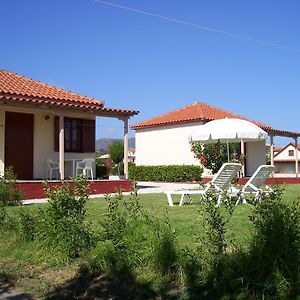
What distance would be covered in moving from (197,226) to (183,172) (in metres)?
16.8

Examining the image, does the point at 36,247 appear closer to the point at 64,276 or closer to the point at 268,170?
the point at 64,276

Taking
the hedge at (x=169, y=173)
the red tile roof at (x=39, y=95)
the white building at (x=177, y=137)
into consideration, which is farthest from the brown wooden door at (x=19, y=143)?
the white building at (x=177, y=137)

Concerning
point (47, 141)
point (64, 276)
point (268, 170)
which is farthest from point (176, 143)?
point (64, 276)

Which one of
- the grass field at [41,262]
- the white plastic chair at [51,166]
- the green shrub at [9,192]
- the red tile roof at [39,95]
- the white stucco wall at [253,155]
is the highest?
the red tile roof at [39,95]

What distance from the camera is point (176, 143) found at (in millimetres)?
27016

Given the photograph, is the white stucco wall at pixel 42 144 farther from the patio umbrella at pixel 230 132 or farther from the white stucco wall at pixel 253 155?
the white stucco wall at pixel 253 155

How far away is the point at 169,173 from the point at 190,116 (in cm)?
392

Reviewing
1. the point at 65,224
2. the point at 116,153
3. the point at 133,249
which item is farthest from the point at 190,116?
the point at 133,249

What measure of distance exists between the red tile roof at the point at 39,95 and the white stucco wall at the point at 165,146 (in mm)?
9176

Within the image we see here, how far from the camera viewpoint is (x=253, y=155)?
2875cm

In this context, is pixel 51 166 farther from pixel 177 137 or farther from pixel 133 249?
pixel 177 137

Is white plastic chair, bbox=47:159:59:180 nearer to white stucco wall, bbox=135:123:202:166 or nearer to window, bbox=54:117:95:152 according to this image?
window, bbox=54:117:95:152

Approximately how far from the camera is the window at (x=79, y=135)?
1739 centimetres

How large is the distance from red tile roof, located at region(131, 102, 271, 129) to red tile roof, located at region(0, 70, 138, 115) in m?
8.90
